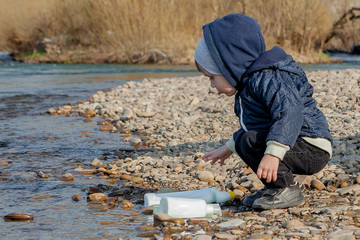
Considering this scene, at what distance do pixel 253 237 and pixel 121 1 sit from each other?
681 inches

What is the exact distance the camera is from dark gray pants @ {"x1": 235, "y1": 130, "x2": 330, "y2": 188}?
2.59m

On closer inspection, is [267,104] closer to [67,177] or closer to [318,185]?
[318,185]

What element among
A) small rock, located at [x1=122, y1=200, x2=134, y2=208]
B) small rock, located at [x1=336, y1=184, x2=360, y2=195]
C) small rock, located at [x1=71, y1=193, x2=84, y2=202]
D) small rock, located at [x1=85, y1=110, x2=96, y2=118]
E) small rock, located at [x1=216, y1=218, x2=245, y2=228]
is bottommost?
small rock, located at [x1=85, y1=110, x2=96, y2=118]

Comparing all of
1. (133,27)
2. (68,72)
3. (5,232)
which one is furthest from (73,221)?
(133,27)

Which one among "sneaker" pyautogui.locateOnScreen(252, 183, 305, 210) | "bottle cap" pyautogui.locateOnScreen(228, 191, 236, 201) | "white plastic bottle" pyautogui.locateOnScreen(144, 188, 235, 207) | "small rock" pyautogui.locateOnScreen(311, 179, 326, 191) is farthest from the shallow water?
"small rock" pyautogui.locateOnScreen(311, 179, 326, 191)

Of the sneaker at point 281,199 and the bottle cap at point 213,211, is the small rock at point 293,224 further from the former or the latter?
the bottle cap at point 213,211

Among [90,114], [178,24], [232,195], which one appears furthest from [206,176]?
[178,24]

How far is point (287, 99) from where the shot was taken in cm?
240

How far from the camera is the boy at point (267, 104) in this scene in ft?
7.89

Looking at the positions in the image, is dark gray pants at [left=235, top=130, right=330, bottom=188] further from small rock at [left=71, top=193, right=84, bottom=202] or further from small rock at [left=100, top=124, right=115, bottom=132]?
small rock at [left=100, top=124, right=115, bottom=132]

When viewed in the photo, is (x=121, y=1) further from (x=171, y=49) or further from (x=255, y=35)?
(x=255, y=35)

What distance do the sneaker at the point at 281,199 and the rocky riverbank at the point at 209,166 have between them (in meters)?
0.04

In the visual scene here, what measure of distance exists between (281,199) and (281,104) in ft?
2.05

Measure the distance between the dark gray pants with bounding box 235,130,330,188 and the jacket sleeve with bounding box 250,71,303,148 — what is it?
0.58 ft
